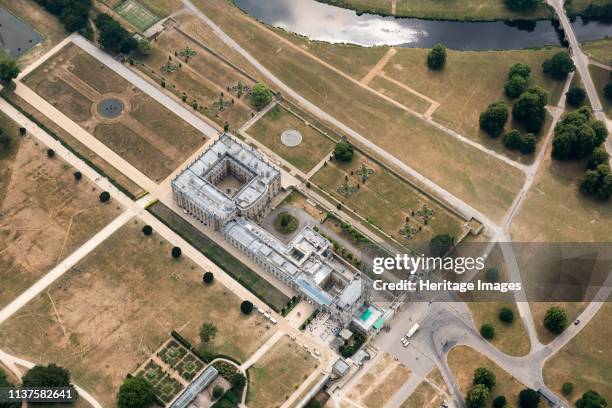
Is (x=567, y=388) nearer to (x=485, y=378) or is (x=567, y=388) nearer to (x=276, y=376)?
(x=485, y=378)

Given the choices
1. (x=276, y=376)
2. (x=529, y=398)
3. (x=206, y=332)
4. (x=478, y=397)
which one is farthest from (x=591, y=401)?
(x=206, y=332)

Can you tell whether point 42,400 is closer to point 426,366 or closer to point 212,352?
point 212,352

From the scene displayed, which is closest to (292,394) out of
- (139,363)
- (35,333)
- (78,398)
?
(139,363)

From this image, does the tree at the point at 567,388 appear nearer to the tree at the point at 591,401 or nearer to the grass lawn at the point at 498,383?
the tree at the point at 591,401

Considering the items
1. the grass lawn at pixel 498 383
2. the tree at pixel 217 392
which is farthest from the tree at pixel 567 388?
the tree at pixel 217 392

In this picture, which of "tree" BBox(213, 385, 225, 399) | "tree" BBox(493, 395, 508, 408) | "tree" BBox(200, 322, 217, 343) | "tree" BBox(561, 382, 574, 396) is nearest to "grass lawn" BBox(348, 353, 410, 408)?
"tree" BBox(493, 395, 508, 408)

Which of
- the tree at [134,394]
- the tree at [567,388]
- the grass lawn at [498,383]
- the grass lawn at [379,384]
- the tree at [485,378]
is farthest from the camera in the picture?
the grass lawn at [498,383]
